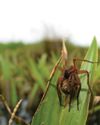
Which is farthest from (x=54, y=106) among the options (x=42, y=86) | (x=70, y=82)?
(x=42, y=86)

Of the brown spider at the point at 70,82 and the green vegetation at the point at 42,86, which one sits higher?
the brown spider at the point at 70,82

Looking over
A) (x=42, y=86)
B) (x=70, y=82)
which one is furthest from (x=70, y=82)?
(x=42, y=86)

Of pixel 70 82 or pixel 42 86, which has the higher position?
pixel 70 82

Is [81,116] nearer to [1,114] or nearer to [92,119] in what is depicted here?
[92,119]

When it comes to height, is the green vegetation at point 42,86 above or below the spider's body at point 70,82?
below

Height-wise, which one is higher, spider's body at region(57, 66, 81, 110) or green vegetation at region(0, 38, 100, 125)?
spider's body at region(57, 66, 81, 110)

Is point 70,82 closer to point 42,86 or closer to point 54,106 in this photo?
point 54,106

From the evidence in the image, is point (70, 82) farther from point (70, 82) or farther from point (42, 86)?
point (42, 86)

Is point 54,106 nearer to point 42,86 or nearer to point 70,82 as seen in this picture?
point 70,82

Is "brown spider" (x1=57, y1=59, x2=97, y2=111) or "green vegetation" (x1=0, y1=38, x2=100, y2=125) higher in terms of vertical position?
"brown spider" (x1=57, y1=59, x2=97, y2=111)

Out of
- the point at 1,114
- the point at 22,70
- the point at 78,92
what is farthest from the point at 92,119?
the point at 22,70

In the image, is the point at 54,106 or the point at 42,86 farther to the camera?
the point at 42,86
